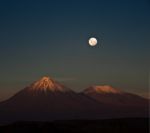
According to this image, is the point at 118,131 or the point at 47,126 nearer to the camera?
the point at 47,126

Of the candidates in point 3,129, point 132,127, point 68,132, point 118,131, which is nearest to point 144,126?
point 132,127

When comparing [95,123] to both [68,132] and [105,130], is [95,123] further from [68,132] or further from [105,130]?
[68,132]

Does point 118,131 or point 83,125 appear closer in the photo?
→ point 118,131

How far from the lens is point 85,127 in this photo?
63.9 m

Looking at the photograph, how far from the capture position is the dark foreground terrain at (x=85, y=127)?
180 feet

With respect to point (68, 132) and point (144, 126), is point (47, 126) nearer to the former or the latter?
point (68, 132)

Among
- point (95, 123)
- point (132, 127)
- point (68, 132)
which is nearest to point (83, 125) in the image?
point (95, 123)

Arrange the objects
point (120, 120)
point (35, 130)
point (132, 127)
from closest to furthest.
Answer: point (35, 130) < point (132, 127) < point (120, 120)

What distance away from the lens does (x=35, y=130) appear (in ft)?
177

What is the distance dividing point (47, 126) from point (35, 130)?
5.44ft

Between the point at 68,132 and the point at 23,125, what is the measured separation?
7.06m

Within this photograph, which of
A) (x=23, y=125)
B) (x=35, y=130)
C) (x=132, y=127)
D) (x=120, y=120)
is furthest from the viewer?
(x=120, y=120)

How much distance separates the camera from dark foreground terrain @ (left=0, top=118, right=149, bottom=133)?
180 ft

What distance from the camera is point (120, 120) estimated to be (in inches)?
2773
